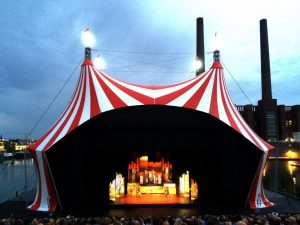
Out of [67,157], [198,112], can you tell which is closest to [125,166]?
[67,157]

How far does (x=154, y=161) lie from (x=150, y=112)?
611 centimetres

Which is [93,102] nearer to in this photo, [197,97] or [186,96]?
[186,96]

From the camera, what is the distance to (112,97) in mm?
13688

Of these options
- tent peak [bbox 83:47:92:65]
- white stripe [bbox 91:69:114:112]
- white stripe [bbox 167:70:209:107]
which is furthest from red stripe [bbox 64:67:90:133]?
white stripe [bbox 167:70:209:107]

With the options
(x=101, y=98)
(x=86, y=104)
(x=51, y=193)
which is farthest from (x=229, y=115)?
(x=51, y=193)

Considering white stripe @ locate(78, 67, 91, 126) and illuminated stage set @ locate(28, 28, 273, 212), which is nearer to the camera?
white stripe @ locate(78, 67, 91, 126)

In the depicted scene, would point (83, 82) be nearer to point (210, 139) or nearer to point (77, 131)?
point (77, 131)

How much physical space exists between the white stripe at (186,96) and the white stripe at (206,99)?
0.97 ft

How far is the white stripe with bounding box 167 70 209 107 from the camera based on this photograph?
13.3 m

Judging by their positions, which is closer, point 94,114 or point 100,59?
point 94,114

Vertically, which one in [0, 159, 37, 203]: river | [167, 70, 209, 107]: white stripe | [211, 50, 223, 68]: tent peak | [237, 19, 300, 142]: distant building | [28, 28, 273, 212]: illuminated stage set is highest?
[237, 19, 300, 142]: distant building

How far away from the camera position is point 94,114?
42.6ft

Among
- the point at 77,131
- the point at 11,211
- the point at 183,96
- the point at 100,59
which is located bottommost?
the point at 11,211

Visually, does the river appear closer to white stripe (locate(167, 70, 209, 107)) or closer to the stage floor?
the stage floor
